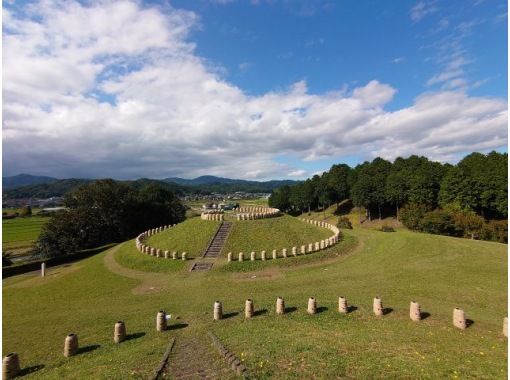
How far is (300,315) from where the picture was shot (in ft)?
65.9

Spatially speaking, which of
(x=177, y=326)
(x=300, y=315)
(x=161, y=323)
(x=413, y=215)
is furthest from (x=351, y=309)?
(x=413, y=215)

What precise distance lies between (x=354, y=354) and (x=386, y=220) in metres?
69.8

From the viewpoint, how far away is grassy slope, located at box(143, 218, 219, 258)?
129 ft

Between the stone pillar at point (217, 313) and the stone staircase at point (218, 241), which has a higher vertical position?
the stone staircase at point (218, 241)

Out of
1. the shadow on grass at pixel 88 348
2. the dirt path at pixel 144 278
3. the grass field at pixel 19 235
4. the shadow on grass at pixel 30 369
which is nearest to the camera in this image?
the shadow on grass at pixel 30 369

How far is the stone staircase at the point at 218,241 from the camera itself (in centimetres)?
3771

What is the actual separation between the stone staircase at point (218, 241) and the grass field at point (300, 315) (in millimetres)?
5962

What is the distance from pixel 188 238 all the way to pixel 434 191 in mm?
56672

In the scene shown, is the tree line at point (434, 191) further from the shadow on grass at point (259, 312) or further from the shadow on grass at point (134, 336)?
the shadow on grass at point (134, 336)

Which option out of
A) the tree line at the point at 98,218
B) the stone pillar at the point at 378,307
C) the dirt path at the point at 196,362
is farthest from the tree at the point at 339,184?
the dirt path at the point at 196,362

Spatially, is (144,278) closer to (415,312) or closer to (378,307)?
(378,307)

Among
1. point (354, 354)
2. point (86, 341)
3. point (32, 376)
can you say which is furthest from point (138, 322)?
point (354, 354)

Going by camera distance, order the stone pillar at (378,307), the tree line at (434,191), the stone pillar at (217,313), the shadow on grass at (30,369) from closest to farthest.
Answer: the shadow on grass at (30,369) < the stone pillar at (378,307) < the stone pillar at (217,313) < the tree line at (434,191)

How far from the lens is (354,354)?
13.6m
